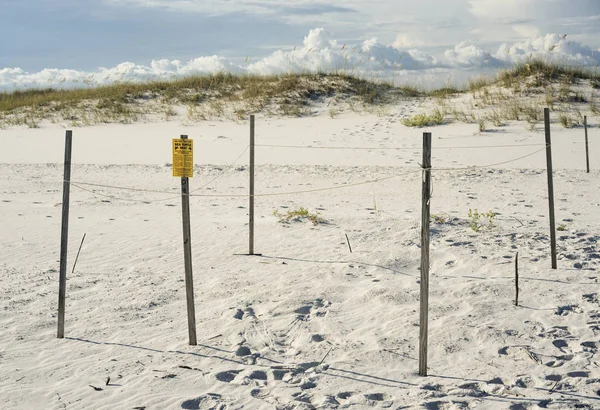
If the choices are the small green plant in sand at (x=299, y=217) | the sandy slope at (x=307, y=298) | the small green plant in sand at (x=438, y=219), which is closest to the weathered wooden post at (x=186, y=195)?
the sandy slope at (x=307, y=298)

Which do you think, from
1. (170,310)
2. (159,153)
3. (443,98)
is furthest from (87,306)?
(443,98)

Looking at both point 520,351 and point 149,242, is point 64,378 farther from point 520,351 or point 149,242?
point 149,242

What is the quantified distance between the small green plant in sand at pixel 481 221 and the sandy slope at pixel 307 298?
23cm

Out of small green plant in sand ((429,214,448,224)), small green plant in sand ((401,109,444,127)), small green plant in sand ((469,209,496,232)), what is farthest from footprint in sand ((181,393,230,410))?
small green plant in sand ((401,109,444,127))

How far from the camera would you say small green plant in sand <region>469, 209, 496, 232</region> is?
934cm

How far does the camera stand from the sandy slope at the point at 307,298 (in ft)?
15.9

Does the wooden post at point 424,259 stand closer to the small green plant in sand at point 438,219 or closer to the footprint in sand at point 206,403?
the footprint in sand at point 206,403

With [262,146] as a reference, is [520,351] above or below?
below

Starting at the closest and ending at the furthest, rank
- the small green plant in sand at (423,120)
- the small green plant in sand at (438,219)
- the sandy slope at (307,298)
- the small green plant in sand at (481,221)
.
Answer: the sandy slope at (307,298) → the small green plant in sand at (481,221) → the small green plant in sand at (438,219) → the small green plant in sand at (423,120)

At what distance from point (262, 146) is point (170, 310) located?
10.9 meters

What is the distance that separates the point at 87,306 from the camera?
22.0 ft

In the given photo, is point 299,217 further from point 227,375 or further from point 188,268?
point 227,375

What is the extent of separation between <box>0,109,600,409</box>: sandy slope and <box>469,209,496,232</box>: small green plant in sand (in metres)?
0.23

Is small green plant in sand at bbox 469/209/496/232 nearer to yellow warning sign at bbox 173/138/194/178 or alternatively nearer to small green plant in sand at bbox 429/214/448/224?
small green plant in sand at bbox 429/214/448/224
